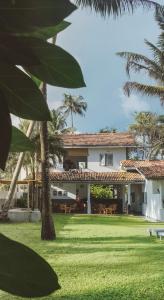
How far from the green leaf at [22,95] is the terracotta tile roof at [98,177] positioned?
32757 mm

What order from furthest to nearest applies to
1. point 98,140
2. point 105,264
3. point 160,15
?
point 98,140 < point 160,15 < point 105,264

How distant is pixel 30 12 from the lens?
398 millimetres

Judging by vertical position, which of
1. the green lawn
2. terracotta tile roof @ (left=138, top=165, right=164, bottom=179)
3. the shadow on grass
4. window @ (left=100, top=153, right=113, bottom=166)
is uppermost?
window @ (left=100, top=153, right=113, bottom=166)

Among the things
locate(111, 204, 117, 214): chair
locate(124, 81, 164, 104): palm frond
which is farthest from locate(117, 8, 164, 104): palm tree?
locate(111, 204, 117, 214): chair

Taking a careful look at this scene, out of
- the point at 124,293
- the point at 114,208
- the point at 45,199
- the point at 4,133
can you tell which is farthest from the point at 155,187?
the point at 4,133

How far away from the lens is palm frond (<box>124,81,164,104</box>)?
825 inches

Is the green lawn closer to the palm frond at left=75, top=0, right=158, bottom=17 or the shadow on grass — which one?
the shadow on grass

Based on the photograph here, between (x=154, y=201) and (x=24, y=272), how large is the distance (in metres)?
26.7

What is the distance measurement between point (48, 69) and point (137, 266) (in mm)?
9448

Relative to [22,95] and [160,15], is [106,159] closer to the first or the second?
[160,15]

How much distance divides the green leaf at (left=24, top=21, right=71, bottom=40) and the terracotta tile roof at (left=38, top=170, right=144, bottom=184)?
107 feet

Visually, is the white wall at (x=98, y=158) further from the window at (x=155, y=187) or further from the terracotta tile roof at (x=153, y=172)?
the window at (x=155, y=187)

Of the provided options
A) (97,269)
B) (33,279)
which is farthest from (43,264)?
(97,269)

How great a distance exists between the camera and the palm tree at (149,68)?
68.5ft
